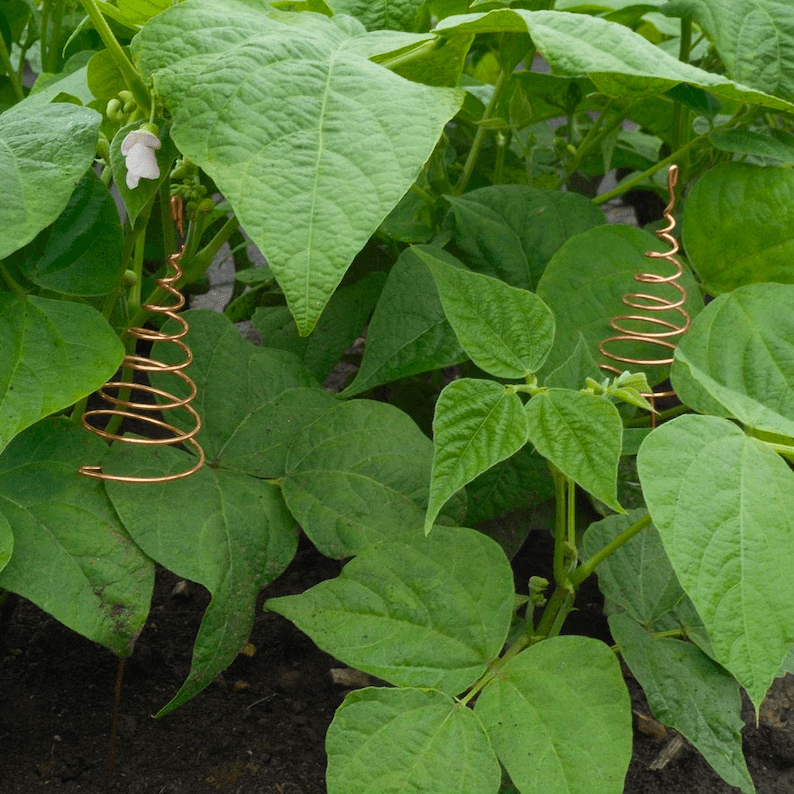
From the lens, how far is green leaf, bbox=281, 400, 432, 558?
0.57 meters

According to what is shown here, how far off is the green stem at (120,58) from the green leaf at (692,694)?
0.42 meters

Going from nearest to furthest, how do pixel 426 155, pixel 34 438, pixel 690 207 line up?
1. pixel 426 155
2. pixel 34 438
3. pixel 690 207

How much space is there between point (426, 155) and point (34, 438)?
31cm

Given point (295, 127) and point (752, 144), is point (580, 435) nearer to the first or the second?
point (295, 127)

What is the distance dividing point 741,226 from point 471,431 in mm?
330

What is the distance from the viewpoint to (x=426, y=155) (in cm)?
42

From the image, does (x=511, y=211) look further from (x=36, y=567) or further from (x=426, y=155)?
(x=36, y=567)

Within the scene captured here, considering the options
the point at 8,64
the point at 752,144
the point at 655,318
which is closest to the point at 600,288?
the point at 655,318

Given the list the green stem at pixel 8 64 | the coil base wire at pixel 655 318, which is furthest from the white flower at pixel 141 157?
the green stem at pixel 8 64

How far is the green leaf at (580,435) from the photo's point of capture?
Result: 44cm

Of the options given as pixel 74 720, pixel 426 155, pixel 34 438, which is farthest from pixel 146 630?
pixel 426 155

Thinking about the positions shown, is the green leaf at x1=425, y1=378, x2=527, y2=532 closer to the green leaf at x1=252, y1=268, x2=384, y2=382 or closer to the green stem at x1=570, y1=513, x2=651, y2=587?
the green stem at x1=570, y1=513, x2=651, y2=587

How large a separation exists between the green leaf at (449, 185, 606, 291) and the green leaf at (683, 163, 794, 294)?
88mm

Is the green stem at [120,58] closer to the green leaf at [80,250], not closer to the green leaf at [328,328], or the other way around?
the green leaf at [80,250]
